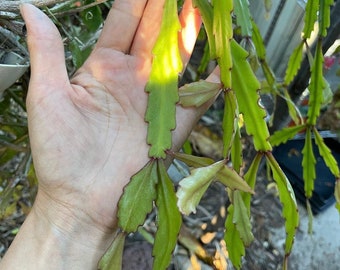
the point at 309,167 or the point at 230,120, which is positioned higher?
the point at 230,120

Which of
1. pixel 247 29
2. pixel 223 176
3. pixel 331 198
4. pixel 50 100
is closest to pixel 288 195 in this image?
pixel 223 176

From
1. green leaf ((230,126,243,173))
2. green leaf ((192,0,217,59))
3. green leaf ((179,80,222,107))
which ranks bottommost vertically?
green leaf ((230,126,243,173))

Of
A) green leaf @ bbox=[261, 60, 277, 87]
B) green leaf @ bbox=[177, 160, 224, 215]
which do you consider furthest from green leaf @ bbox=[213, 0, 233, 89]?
green leaf @ bbox=[261, 60, 277, 87]

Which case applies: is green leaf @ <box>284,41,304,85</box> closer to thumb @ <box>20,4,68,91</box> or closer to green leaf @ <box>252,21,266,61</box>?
green leaf @ <box>252,21,266,61</box>

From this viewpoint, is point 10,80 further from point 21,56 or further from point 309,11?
point 309,11

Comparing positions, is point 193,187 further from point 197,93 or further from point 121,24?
point 121,24

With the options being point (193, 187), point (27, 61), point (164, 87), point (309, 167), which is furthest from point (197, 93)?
point (309, 167)
